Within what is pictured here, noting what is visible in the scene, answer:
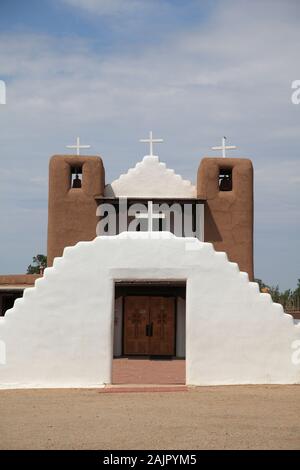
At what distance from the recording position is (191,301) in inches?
549

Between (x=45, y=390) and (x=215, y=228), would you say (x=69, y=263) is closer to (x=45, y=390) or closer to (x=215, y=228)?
(x=45, y=390)

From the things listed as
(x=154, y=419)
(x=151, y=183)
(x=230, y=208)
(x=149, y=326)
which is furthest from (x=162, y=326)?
(x=154, y=419)

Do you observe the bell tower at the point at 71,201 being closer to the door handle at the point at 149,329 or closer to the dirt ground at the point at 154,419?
the door handle at the point at 149,329

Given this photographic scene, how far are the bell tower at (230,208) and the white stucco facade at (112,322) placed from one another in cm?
835

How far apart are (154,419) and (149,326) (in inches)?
461

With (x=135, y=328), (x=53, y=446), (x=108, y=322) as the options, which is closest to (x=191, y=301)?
(x=108, y=322)

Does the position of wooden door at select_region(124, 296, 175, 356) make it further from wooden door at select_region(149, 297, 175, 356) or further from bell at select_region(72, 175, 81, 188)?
bell at select_region(72, 175, 81, 188)

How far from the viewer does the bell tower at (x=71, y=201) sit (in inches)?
880

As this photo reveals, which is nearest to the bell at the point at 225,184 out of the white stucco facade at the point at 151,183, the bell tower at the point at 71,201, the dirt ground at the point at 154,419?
the white stucco facade at the point at 151,183

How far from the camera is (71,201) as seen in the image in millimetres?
22547

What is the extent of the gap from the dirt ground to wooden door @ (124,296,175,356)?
8394mm

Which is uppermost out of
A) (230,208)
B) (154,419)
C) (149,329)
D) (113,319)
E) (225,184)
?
(225,184)

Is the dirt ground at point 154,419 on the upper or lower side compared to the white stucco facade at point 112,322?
lower

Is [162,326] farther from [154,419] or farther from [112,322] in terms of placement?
[154,419]
